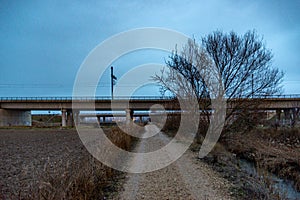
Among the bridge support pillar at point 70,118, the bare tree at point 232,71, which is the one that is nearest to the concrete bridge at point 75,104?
the bridge support pillar at point 70,118

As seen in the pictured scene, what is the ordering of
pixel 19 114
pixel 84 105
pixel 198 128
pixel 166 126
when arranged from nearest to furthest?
pixel 198 128 → pixel 166 126 → pixel 84 105 → pixel 19 114

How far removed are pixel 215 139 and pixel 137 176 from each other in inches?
294

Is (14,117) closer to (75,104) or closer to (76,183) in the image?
(75,104)

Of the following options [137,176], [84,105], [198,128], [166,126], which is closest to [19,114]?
[84,105]

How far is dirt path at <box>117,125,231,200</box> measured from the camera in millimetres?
6730

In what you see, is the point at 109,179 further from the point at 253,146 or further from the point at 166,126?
the point at 166,126

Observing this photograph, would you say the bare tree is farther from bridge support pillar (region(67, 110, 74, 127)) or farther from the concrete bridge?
bridge support pillar (region(67, 110, 74, 127))

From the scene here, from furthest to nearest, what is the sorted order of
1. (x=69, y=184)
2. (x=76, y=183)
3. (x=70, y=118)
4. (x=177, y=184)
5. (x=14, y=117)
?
(x=70, y=118)
(x=14, y=117)
(x=177, y=184)
(x=76, y=183)
(x=69, y=184)

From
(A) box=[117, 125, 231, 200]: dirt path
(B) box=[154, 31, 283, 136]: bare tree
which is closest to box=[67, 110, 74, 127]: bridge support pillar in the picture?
(B) box=[154, 31, 283, 136]: bare tree

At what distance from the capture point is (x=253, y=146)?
49.4 ft

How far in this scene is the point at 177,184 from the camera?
7789 mm

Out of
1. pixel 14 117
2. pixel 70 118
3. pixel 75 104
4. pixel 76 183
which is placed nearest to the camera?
pixel 76 183

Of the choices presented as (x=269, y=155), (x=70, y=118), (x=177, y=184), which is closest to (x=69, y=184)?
(x=177, y=184)

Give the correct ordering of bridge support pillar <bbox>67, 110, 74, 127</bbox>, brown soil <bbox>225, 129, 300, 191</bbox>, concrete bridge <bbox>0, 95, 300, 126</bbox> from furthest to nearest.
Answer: bridge support pillar <bbox>67, 110, 74, 127</bbox>, concrete bridge <bbox>0, 95, 300, 126</bbox>, brown soil <bbox>225, 129, 300, 191</bbox>
